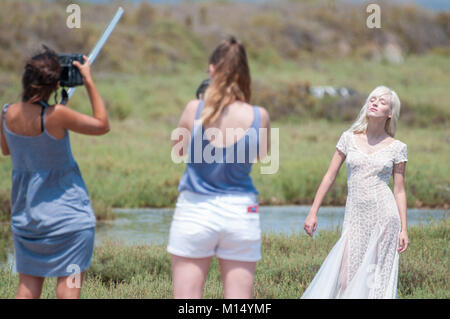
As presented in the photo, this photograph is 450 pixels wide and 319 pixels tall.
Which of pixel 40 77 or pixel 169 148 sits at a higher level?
pixel 40 77

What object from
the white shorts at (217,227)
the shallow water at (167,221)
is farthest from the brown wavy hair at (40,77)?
the shallow water at (167,221)

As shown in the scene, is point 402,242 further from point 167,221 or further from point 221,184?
point 167,221

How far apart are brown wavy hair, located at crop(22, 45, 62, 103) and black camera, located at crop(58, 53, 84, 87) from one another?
0.26 ft

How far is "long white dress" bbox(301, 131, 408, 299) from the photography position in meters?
5.14

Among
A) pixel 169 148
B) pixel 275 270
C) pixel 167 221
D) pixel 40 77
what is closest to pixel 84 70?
pixel 40 77

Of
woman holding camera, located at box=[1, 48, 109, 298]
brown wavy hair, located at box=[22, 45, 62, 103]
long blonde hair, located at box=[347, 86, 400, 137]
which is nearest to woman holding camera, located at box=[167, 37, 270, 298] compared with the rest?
woman holding camera, located at box=[1, 48, 109, 298]

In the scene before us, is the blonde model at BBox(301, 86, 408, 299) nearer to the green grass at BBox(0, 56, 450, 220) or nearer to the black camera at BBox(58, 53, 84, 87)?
the black camera at BBox(58, 53, 84, 87)

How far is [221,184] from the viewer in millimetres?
4055

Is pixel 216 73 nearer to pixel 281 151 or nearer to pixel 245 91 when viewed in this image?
pixel 245 91

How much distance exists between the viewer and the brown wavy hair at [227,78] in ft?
13.2

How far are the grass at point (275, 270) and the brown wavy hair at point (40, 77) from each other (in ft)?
7.73

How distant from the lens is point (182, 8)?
64.7m

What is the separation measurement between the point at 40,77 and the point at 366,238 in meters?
2.50

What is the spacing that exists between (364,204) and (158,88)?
71.1 ft
